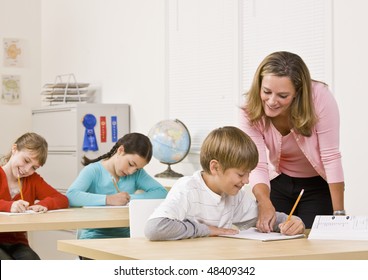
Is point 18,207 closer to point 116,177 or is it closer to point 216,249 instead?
point 116,177

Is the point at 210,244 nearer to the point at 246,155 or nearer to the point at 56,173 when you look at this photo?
the point at 246,155

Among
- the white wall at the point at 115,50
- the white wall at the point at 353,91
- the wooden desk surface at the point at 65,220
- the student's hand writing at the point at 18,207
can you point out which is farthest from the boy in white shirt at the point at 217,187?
the white wall at the point at 115,50

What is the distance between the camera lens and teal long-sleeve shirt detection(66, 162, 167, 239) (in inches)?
142

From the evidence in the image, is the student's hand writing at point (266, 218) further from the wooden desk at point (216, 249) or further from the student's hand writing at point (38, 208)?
the student's hand writing at point (38, 208)

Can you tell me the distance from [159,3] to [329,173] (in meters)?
3.07

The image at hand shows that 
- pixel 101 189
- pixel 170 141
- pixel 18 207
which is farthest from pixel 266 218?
pixel 170 141

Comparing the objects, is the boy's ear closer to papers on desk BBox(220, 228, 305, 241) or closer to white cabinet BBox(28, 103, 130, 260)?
papers on desk BBox(220, 228, 305, 241)

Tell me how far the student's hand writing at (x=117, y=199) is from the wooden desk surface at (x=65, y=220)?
0.24m

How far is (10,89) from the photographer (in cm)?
681

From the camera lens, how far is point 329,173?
116 inches

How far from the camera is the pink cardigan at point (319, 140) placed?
9.52ft

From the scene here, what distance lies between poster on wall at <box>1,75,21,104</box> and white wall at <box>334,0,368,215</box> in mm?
3625

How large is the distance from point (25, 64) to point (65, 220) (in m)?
4.19

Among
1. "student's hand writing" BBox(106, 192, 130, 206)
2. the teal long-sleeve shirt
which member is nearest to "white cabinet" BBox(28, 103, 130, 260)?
the teal long-sleeve shirt
